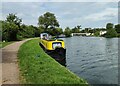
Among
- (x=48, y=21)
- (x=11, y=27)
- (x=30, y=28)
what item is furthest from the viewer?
(x=48, y=21)

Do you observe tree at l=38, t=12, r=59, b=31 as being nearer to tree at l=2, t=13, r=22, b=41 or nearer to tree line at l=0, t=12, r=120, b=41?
tree line at l=0, t=12, r=120, b=41

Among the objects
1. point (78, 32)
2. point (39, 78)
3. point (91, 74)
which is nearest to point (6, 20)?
point (91, 74)

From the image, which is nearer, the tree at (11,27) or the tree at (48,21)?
the tree at (11,27)

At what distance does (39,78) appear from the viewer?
10523 mm

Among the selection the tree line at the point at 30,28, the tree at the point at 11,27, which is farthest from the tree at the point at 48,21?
the tree at the point at 11,27

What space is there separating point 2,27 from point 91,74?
101 feet

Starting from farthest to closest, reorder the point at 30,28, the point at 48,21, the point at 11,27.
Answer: the point at 48,21 < the point at 30,28 < the point at 11,27

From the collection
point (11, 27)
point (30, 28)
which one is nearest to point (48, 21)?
point (30, 28)

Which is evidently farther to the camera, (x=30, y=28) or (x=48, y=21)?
(x=48, y=21)

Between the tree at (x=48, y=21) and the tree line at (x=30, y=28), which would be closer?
the tree line at (x=30, y=28)

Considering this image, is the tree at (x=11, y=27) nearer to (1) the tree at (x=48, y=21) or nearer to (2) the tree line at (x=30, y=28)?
(2) the tree line at (x=30, y=28)

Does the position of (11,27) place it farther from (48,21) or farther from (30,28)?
(48,21)

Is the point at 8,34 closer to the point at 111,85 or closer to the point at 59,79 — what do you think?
the point at 111,85

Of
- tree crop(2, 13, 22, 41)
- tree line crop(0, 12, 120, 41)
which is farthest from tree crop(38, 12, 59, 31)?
tree crop(2, 13, 22, 41)
